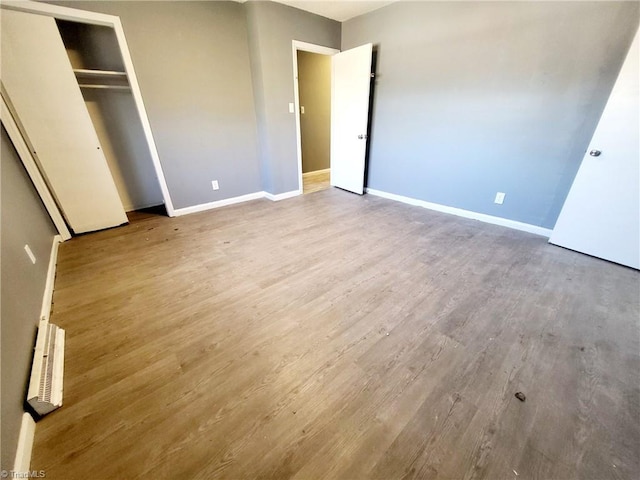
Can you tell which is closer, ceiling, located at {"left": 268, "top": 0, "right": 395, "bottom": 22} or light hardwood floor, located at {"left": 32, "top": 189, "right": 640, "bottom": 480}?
light hardwood floor, located at {"left": 32, "top": 189, "right": 640, "bottom": 480}

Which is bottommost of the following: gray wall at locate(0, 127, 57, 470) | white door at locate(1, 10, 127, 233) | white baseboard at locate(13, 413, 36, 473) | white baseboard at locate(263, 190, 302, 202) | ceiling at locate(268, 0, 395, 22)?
white baseboard at locate(13, 413, 36, 473)

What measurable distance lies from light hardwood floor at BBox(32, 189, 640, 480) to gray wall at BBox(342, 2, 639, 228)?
0.85 metres

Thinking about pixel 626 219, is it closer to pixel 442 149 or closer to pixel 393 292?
pixel 442 149

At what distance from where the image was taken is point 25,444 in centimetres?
97

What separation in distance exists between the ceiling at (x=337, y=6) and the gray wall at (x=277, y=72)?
92 mm

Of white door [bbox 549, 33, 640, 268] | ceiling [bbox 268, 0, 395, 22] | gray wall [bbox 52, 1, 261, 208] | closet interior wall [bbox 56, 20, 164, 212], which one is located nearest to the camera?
white door [bbox 549, 33, 640, 268]

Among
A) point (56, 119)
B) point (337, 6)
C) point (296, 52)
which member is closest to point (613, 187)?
point (337, 6)

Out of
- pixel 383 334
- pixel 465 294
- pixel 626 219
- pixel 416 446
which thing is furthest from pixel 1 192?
pixel 626 219

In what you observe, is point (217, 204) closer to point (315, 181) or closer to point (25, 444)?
point (315, 181)

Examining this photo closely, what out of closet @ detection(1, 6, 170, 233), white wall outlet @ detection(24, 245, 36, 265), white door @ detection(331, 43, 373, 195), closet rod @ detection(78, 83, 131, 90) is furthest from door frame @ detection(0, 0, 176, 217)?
white door @ detection(331, 43, 373, 195)

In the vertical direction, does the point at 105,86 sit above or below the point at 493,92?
above

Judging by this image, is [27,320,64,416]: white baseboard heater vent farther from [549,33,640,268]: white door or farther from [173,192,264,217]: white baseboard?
[549,33,640,268]: white door

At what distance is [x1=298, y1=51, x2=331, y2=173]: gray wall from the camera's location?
462 cm

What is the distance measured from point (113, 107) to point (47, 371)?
10.2 ft
